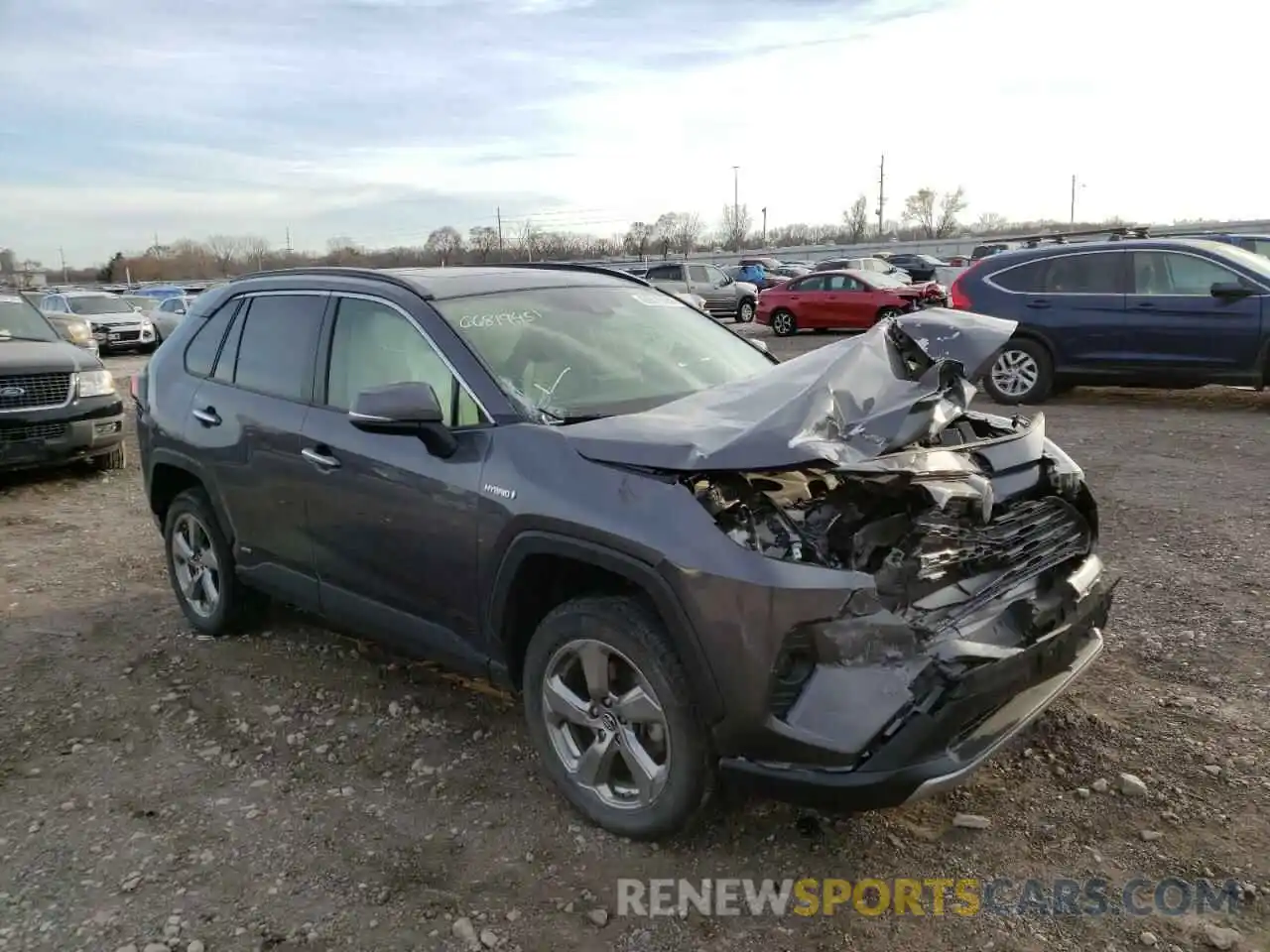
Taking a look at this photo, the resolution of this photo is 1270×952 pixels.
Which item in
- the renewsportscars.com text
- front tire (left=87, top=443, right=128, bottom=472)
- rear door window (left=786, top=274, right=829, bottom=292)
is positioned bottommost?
the renewsportscars.com text

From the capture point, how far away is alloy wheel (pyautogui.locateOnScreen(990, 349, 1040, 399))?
35.9 ft

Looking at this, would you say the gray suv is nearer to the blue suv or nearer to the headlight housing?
the headlight housing

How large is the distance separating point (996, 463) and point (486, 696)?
2.31 m

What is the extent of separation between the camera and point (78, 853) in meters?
3.22

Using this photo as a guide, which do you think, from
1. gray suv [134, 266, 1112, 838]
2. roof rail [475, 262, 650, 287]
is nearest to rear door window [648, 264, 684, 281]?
roof rail [475, 262, 650, 287]

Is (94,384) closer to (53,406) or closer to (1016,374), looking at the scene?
(53,406)

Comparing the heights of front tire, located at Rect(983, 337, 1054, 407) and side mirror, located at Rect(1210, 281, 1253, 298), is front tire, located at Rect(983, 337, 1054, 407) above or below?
below

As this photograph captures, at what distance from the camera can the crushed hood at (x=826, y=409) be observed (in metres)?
2.87

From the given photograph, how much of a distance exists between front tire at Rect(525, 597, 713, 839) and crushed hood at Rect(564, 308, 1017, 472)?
0.52 m

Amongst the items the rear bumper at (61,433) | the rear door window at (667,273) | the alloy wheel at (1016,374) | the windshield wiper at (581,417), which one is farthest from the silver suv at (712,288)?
the windshield wiper at (581,417)

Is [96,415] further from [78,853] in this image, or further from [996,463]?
[996,463]

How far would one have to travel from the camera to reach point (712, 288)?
28078 mm

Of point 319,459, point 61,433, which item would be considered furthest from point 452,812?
point 61,433

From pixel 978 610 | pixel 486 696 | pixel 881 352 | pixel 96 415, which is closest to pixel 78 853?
pixel 486 696
